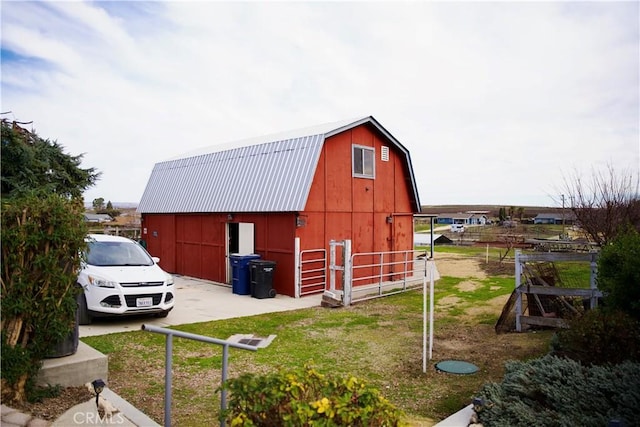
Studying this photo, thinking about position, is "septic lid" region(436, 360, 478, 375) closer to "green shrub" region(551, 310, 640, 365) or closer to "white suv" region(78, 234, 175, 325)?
"green shrub" region(551, 310, 640, 365)

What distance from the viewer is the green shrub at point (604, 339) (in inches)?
188

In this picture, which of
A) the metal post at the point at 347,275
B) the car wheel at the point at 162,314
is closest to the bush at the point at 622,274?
the metal post at the point at 347,275

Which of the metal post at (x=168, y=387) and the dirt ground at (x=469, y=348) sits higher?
the metal post at (x=168, y=387)

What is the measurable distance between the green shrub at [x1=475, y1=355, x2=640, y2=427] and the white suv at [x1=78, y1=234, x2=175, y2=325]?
22.6 ft

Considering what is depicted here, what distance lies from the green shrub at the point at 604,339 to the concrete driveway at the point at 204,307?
7220 millimetres

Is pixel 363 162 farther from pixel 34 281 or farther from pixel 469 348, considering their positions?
pixel 34 281

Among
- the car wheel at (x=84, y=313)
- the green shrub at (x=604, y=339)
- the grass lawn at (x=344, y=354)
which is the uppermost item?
the green shrub at (x=604, y=339)

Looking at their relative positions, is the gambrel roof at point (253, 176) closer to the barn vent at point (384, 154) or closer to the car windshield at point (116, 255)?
the barn vent at point (384, 154)

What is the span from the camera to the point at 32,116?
12.6 metres

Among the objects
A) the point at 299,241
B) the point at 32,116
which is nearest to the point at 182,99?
the point at 32,116

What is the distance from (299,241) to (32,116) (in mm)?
8430

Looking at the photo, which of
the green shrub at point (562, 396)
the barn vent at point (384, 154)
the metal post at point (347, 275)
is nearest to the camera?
the green shrub at point (562, 396)

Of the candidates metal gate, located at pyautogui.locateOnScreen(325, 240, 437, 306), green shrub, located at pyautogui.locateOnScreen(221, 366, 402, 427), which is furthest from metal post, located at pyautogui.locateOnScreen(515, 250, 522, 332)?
green shrub, located at pyautogui.locateOnScreen(221, 366, 402, 427)

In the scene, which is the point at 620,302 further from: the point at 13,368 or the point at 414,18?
the point at 13,368
